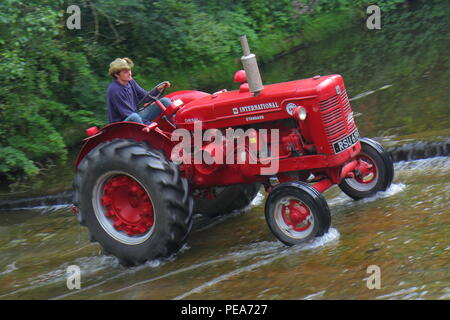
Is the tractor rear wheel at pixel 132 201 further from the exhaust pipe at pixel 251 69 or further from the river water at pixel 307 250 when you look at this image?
the exhaust pipe at pixel 251 69

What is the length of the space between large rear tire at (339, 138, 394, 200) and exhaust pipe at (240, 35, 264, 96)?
52.0 inches

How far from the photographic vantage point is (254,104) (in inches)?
248

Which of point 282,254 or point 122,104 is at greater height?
point 122,104

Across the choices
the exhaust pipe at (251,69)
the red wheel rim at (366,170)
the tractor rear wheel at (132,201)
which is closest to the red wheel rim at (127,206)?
the tractor rear wheel at (132,201)

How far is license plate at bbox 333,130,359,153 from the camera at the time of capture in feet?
20.1

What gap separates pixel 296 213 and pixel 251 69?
1.29 metres

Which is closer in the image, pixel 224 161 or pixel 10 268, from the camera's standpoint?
pixel 224 161

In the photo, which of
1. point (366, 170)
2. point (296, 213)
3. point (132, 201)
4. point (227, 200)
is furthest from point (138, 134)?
point (366, 170)

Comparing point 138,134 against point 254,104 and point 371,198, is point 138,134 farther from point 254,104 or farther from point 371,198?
point 371,198

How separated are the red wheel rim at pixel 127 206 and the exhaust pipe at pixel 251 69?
138 centimetres

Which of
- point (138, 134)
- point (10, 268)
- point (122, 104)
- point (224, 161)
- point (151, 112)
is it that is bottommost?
point (10, 268)

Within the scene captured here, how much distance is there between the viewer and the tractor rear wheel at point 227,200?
7.47m

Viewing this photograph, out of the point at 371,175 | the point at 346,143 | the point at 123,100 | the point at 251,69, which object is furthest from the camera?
the point at 371,175
